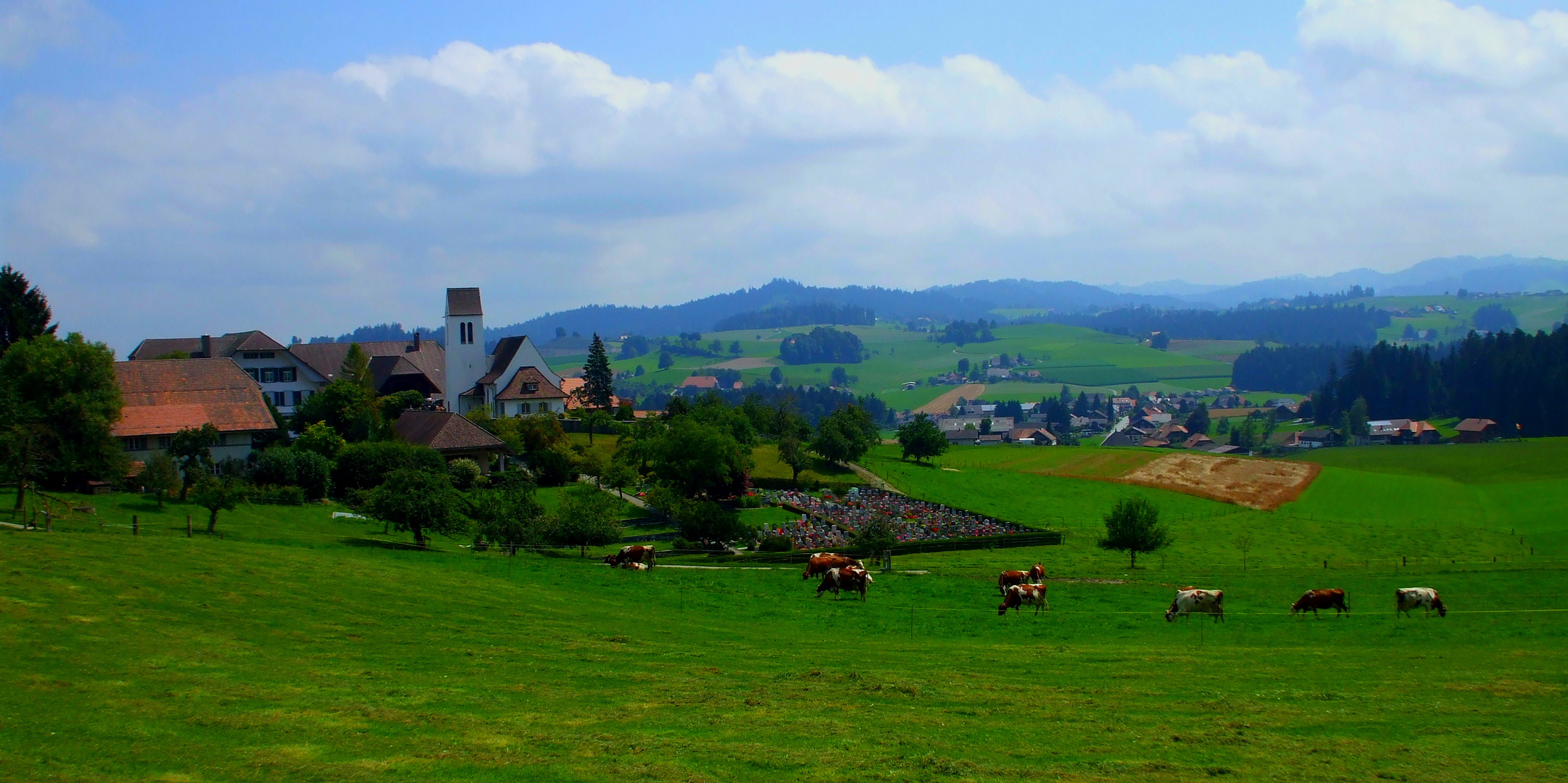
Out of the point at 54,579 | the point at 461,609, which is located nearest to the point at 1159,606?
the point at 461,609

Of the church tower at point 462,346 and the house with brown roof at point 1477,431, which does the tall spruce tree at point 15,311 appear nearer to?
the church tower at point 462,346

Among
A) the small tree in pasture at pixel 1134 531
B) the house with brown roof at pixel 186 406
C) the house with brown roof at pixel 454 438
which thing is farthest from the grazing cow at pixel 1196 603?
the house with brown roof at pixel 186 406

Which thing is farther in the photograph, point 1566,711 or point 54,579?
point 54,579

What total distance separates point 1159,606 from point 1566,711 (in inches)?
587

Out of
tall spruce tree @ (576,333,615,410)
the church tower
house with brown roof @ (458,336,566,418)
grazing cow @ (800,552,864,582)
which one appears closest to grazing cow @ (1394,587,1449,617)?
grazing cow @ (800,552,864,582)

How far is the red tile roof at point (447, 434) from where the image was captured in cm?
6512

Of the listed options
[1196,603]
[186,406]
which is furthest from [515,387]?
[1196,603]

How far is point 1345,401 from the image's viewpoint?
164 metres

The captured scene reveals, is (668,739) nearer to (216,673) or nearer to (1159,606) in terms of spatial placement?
(216,673)

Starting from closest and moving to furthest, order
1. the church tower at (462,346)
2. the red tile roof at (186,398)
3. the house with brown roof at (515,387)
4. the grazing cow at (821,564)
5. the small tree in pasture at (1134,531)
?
the grazing cow at (821,564) < the small tree in pasture at (1134,531) < the red tile roof at (186,398) < the house with brown roof at (515,387) < the church tower at (462,346)

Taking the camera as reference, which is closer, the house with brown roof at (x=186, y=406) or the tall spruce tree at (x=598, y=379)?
the house with brown roof at (x=186, y=406)

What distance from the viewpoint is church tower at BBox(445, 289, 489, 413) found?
299 ft

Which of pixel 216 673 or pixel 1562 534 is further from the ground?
pixel 216 673

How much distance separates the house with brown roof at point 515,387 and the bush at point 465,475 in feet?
69.4
